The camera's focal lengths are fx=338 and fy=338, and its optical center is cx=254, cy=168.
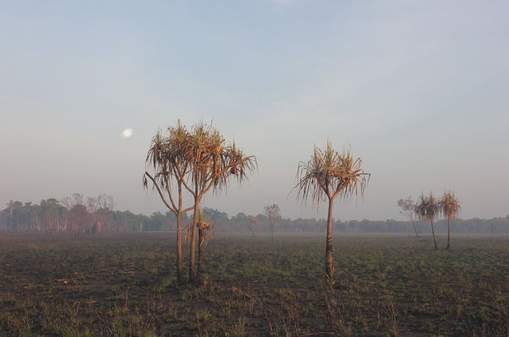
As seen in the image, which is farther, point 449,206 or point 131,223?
point 131,223

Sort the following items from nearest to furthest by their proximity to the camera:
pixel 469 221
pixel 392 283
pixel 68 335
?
1. pixel 68 335
2. pixel 392 283
3. pixel 469 221

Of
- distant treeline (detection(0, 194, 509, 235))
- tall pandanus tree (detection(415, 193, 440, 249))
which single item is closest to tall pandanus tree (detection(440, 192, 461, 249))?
tall pandanus tree (detection(415, 193, 440, 249))

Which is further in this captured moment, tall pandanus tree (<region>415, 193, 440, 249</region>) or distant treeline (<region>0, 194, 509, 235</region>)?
distant treeline (<region>0, 194, 509, 235</region>)

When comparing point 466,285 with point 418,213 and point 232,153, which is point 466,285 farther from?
point 418,213

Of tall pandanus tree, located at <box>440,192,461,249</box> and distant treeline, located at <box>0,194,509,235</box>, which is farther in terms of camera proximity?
distant treeline, located at <box>0,194,509,235</box>

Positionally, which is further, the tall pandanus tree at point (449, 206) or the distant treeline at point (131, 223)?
the distant treeline at point (131, 223)

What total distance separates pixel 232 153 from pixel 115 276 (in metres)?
10.2

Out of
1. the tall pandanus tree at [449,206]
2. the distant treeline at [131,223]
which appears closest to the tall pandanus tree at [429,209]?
the tall pandanus tree at [449,206]

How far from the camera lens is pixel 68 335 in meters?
8.19

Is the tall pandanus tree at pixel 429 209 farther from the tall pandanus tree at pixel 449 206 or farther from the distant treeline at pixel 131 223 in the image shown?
the distant treeline at pixel 131 223

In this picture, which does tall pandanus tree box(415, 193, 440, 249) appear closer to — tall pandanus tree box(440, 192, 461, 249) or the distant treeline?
tall pandanus tree box(440, 192, 461, 249)

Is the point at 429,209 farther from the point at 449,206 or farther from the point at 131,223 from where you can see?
the point at 131,223

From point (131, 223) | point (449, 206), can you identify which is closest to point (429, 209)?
point (449, 206)

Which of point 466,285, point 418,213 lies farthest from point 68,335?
point 418,213
